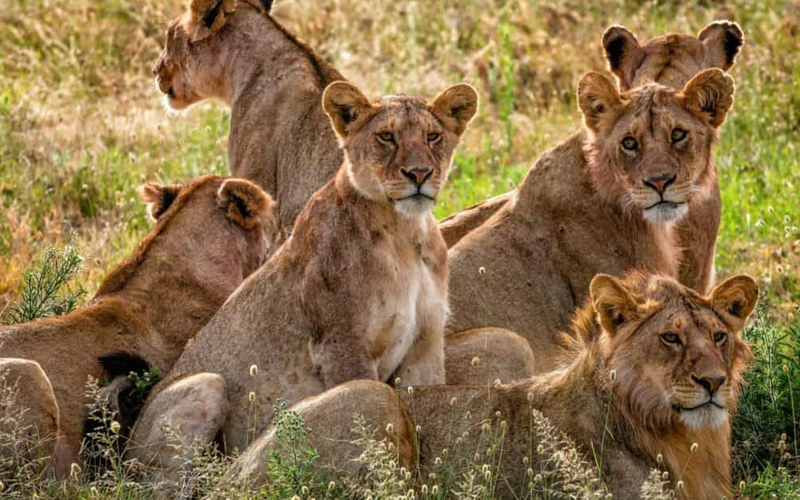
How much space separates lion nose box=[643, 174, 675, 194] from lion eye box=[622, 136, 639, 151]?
202mm

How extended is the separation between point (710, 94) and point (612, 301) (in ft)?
6.30

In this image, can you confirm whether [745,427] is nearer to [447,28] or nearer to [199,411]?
[199,411]

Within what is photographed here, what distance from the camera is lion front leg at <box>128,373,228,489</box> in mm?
6410

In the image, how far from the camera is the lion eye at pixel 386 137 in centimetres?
657

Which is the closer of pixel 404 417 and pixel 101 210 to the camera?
pixel 404 417

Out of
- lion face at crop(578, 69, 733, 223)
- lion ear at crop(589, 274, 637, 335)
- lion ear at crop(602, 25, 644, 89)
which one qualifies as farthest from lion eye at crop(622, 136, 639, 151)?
lion ear at crop(589, 274, 637, 335)

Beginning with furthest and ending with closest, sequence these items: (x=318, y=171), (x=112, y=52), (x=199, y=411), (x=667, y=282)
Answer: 1. (x=112, y=52)
2. (x=318, y=171)
3. (x=199, y=411)
4. (x=667, y=282)

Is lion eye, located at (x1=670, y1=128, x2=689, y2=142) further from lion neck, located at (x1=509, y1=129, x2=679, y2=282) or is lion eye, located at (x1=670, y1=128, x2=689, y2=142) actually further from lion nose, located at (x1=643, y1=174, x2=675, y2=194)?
lion neck, located at (x1=509, y1=129, x2=679, y2=282)

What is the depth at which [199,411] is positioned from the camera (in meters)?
6.54

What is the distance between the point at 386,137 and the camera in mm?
6586

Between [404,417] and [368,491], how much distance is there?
2.42 feet

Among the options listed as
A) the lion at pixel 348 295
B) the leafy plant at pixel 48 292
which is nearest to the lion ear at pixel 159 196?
the leafy plant at pixel 48 292

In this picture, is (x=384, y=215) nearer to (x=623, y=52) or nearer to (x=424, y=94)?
(x=623, y=52)

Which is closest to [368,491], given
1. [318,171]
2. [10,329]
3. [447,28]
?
[10,329]
